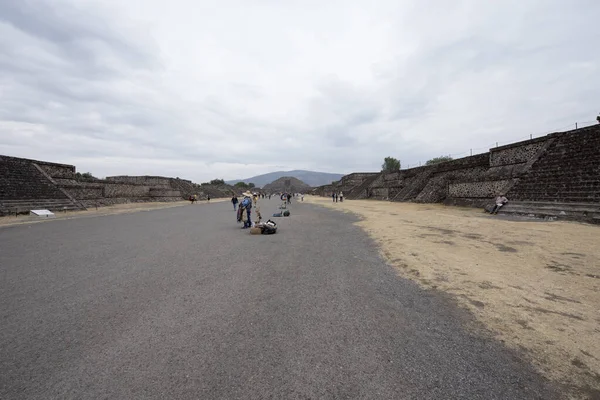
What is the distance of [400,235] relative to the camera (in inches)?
378

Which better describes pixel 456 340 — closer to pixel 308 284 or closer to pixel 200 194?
pixel 308 284

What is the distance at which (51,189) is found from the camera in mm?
23000

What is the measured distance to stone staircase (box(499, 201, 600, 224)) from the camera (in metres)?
11.1

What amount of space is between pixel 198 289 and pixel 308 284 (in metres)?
1.96

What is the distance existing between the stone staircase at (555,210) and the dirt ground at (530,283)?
2.41 meters

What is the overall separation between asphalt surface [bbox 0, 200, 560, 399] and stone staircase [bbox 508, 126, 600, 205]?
542 inches

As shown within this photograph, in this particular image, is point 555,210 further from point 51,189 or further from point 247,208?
point 51,189

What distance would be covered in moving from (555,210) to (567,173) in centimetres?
346

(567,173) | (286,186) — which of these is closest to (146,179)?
(567,173)

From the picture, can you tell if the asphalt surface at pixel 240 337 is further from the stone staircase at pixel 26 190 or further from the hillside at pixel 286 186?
the hillside at pixel 286 186

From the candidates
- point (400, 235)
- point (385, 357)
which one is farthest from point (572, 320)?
point (400, 235)

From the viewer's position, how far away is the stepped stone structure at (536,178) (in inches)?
494

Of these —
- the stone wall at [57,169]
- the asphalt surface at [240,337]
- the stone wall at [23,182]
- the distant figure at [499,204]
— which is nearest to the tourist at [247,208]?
the asphalt surface at [240,337]

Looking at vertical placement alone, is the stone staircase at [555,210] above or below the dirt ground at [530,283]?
above
